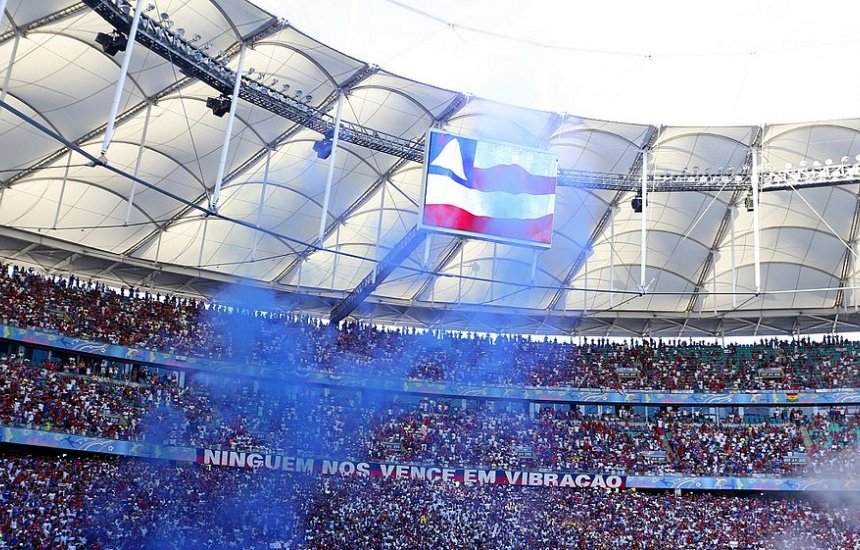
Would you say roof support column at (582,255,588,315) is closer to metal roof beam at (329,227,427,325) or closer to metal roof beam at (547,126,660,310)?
metal roof beam at (547,126,660,310)

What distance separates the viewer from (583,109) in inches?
1543

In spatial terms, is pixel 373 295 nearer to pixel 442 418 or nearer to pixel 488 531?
pixel 442 418

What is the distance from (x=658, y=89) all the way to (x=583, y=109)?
3574mm

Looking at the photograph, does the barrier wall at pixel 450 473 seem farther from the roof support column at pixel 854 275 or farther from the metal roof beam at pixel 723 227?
the roof support column at pixel 854 275

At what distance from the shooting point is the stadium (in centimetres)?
3391

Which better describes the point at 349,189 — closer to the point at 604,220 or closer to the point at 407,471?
the point at 604,220

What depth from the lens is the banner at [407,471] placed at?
132 ft

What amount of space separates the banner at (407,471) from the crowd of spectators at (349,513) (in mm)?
383

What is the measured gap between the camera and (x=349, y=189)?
43750mm

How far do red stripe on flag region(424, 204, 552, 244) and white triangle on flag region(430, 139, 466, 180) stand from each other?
4.16 ft

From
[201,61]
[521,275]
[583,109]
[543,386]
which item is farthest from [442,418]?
[201,61]

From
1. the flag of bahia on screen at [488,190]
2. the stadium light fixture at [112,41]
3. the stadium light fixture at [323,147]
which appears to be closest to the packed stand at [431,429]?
the stadium light fixture at [323,147]

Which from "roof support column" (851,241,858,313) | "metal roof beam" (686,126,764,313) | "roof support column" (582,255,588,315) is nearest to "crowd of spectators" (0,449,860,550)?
"metal roof beam" (686,126,764,313)

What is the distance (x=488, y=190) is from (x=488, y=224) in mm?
1200
